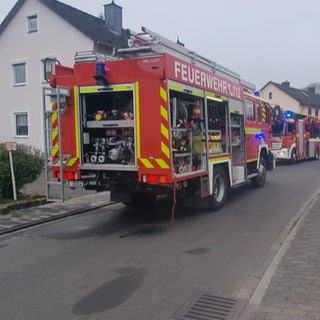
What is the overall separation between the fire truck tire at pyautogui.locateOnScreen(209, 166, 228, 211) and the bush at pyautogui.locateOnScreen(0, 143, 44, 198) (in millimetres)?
4215

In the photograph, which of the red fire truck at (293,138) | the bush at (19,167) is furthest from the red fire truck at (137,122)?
the red fire truck at (293,138)

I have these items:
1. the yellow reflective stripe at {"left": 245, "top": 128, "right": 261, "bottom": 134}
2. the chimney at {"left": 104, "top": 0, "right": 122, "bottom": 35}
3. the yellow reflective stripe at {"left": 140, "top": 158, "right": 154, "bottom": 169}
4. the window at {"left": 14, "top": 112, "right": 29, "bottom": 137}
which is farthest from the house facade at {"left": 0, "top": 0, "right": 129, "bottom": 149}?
the yellow reflective stripe at {"left": 140, "top": 158, "right": 154, "bottom": 169}

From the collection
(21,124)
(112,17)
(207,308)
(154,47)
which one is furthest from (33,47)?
(207,308)

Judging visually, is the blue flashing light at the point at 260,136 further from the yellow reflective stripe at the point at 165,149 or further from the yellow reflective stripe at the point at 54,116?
the yellow reflective stripe at the point at 54,116

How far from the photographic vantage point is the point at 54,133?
862cm

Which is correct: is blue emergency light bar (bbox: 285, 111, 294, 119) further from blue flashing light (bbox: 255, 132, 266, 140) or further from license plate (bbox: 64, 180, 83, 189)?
license plate (bbox: 64, 180, 83, 189)

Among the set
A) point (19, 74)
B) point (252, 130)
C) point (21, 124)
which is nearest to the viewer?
point (252, 130)

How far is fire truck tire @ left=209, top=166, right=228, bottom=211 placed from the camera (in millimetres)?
9716

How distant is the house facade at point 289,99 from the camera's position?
64.9 meters

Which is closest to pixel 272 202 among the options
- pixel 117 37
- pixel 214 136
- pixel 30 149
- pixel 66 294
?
pixel 214 136

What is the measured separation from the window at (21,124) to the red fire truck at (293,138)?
1435 cm

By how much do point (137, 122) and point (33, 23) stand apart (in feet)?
70.0

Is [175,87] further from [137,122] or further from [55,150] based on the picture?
[55,150]

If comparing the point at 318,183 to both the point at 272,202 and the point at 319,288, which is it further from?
the point at 319,288
